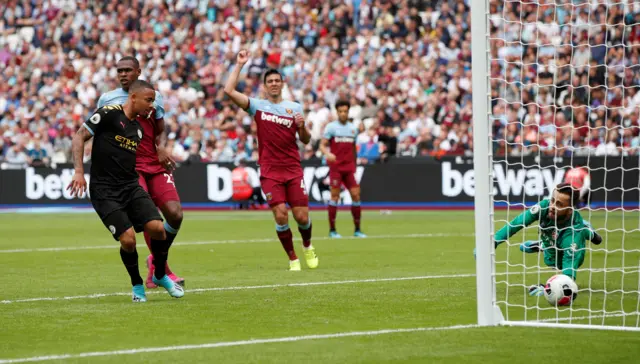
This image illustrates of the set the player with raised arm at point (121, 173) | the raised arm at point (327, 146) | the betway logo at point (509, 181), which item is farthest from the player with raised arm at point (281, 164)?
the betway logo at point (509, 181)

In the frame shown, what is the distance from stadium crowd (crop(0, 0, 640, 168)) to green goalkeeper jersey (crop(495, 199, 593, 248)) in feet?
50.7

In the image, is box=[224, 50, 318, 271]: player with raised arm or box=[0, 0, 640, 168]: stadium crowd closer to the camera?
box=[224, 50, 318, 271]: player with raised arm

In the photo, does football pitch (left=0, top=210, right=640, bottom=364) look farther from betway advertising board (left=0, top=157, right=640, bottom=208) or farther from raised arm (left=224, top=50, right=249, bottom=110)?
betway advertising board (left=0, top=157, right=640, bottom=208)

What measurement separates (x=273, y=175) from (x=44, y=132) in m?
20.4

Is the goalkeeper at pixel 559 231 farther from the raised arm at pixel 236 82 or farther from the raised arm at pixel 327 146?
the raised arm at pixel 327 146

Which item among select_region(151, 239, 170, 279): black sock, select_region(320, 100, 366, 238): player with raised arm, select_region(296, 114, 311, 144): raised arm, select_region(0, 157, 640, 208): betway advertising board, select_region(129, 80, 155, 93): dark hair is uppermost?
select_region(129, 80, 155, 93): dark hair

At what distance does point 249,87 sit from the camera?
3181cm

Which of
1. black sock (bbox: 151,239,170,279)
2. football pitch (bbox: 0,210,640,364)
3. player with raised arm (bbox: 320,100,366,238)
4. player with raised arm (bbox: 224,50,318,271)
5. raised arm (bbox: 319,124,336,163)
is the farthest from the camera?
player with raised arm (bbox: 320,100,366,238)

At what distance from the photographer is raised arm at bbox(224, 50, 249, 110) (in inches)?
446

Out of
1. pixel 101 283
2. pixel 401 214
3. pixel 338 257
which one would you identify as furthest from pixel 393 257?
pixel 401 214

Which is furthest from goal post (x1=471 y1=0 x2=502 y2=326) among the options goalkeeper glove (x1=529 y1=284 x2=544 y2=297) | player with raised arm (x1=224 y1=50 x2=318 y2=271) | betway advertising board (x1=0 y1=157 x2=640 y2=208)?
betway advertising board (x1=0 y1=157 x2=640 y2=208)

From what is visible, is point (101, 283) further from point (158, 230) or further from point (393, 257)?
point (393, 257)

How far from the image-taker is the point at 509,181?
25.8 m

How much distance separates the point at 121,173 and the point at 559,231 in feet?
13.7
